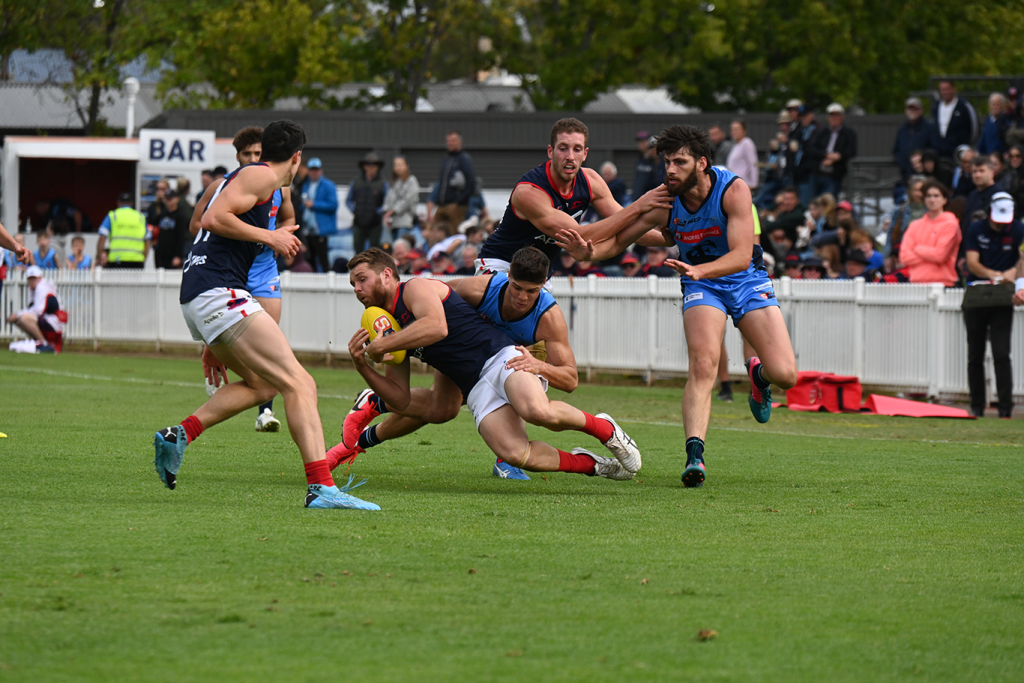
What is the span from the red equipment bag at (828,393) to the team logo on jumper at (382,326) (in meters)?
7.12

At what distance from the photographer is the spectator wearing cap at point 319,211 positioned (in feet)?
69.8

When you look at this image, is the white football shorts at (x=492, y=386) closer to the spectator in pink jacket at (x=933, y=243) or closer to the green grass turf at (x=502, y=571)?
the green grass turf at (x=502, y=571)

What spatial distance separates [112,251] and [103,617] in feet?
63.3

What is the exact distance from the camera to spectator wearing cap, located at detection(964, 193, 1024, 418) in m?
13.3

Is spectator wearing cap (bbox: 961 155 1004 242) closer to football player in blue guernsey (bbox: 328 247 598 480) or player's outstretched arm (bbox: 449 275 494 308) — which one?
football player in blue guernsey (bbox: 328 247 598 480)

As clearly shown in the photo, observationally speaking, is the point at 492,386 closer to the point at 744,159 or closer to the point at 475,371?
the point at 475,371

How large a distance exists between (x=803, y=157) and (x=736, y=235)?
1170 cm

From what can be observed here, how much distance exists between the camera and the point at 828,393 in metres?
13.7

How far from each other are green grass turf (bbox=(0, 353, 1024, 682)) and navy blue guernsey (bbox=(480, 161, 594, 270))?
4.91 ft

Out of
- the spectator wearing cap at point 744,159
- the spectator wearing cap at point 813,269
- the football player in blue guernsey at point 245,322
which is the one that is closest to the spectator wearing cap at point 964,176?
the spectator wearing cap at point 813,269

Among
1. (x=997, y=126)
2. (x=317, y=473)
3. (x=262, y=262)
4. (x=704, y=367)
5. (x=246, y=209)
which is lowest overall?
(x=317, y=473)

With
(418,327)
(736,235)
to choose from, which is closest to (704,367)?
(736,235)

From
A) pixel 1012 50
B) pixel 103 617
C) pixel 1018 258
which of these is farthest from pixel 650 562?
pixel 1012 50

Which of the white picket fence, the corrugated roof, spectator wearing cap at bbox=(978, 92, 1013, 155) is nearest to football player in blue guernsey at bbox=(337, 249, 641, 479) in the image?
the white picket fence
